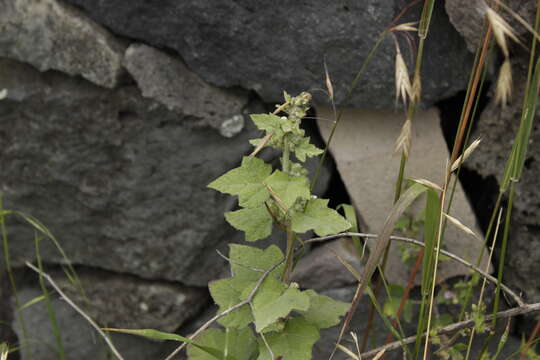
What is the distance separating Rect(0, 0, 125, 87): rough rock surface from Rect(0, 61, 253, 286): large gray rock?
0.18ft

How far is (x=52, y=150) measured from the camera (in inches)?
82.7

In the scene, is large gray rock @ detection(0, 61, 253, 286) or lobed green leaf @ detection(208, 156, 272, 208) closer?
lobed green leaf @ detection(208, 156, 272, 208)

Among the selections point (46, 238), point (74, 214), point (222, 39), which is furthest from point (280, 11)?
point (46, 238)

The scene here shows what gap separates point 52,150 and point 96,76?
297 mm

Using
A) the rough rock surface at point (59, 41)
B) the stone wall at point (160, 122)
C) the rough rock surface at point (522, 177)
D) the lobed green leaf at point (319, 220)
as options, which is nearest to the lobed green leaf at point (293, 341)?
the lobed green leaf at point (319, 220)

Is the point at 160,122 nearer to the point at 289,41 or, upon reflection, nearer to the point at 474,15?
the point at 289,41

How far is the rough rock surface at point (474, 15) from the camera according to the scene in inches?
64.2

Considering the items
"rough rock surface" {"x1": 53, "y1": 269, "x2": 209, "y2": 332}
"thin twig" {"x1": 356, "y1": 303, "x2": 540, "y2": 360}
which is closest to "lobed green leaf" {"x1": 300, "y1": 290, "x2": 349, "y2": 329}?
"thin twig" {"x1": 356, "y1": 303, "x2": 540, "y2": 360}

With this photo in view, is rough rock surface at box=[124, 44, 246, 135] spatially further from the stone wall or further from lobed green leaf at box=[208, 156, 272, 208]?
lobed green leaf at box=[208, 156, 272, 208]

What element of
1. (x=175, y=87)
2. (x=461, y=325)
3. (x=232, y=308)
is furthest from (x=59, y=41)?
(x=461, y=325)

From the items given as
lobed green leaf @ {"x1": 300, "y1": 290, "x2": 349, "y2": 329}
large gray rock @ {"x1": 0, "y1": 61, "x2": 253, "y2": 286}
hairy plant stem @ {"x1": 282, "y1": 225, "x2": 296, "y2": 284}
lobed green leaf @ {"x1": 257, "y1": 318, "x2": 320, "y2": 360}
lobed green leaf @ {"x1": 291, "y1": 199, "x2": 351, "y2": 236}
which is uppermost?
lobed green leaf @ {"x1": 291, "y1": 199, "x2": 351, "y2": 236}

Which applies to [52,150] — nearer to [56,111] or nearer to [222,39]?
[56,111]

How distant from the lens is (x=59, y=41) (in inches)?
78.7

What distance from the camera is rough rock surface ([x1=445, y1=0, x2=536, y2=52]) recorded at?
1630mm
